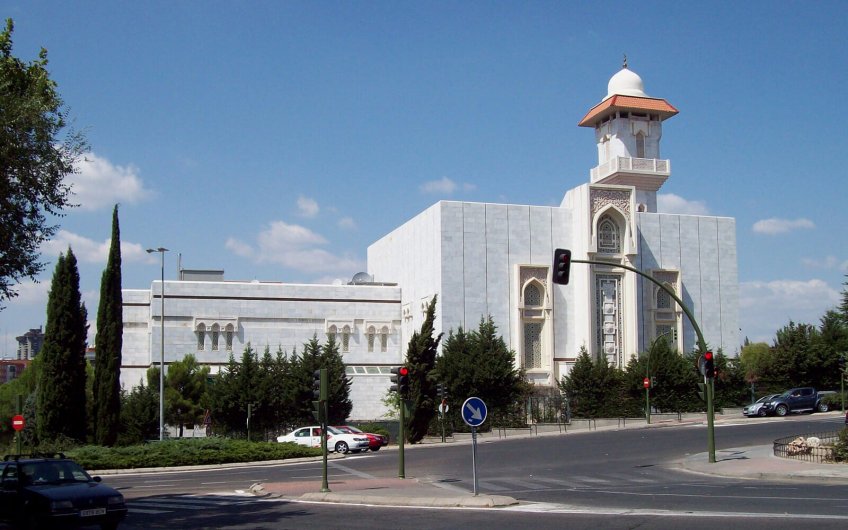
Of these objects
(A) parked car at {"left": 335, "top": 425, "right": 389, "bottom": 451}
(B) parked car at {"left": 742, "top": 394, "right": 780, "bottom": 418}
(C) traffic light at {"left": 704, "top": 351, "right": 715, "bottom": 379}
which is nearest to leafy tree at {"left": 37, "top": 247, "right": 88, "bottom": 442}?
(A) parked car at {"left": 335, "top": 425, "right": 389, "bottom": 451}

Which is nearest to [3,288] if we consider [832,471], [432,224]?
[832,471]

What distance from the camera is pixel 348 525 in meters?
15.6

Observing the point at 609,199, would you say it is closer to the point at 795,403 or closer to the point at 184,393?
the point at 795,403

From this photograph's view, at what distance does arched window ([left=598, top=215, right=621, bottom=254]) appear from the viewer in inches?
2500

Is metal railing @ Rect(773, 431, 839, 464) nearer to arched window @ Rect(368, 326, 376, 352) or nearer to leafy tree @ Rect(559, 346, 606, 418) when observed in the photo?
leafy tree @ Rect(559, 346, 606, 418)

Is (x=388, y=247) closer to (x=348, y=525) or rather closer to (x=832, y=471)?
(x=832, y=471)

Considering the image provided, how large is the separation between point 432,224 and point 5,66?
46.2m

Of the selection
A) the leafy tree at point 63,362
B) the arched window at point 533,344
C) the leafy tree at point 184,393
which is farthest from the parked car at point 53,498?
the arched window at point 533,344

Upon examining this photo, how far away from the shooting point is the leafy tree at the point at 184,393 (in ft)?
182

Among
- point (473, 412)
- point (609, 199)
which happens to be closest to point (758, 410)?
point (609, 199)

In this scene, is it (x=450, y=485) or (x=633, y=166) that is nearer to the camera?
(x=450, y=485)

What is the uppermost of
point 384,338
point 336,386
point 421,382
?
point 384,338

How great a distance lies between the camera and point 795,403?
53.4 meters

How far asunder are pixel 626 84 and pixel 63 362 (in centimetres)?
5109
